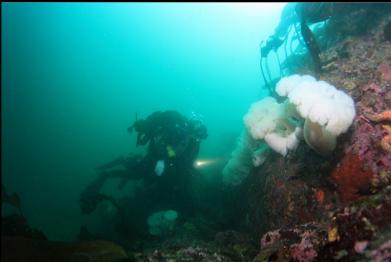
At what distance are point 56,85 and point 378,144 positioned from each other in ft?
275

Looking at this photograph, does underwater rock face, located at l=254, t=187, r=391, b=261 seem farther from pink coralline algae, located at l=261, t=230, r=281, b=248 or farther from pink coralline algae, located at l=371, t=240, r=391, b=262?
pink coralline algae, located at l=261, t=230, r=281, b=248

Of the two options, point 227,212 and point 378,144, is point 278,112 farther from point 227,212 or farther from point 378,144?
point 227,212

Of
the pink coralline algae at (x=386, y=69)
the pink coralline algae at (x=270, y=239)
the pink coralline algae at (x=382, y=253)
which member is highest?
the pink coralline algae at (x=386, y=69)

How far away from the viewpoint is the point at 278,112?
5.09m

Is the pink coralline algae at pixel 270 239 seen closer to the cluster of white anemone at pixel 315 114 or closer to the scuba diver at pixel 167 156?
the cluster of white anemone at pixel 315 114

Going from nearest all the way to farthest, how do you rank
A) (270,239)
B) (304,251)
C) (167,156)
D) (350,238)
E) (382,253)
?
(382,253) < (350,238) < (304,251) < (270,239) < (167,156)

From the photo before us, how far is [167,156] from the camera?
29.3 ft

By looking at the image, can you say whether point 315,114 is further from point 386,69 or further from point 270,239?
point 386,69

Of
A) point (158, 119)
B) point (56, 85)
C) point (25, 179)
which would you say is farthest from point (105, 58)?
point (158, 119)

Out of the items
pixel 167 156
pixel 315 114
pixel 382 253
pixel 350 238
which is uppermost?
pixel 167 156

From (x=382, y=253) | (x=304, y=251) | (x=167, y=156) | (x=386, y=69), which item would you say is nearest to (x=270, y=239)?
(x=304, y=251)

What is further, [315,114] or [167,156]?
[167,156]

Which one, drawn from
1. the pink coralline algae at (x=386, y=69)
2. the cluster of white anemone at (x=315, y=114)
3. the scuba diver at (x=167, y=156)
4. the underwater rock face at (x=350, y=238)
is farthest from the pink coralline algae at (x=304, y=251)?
the scuba diver at (x=167, y=156)

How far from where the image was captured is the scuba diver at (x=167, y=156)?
890cm
